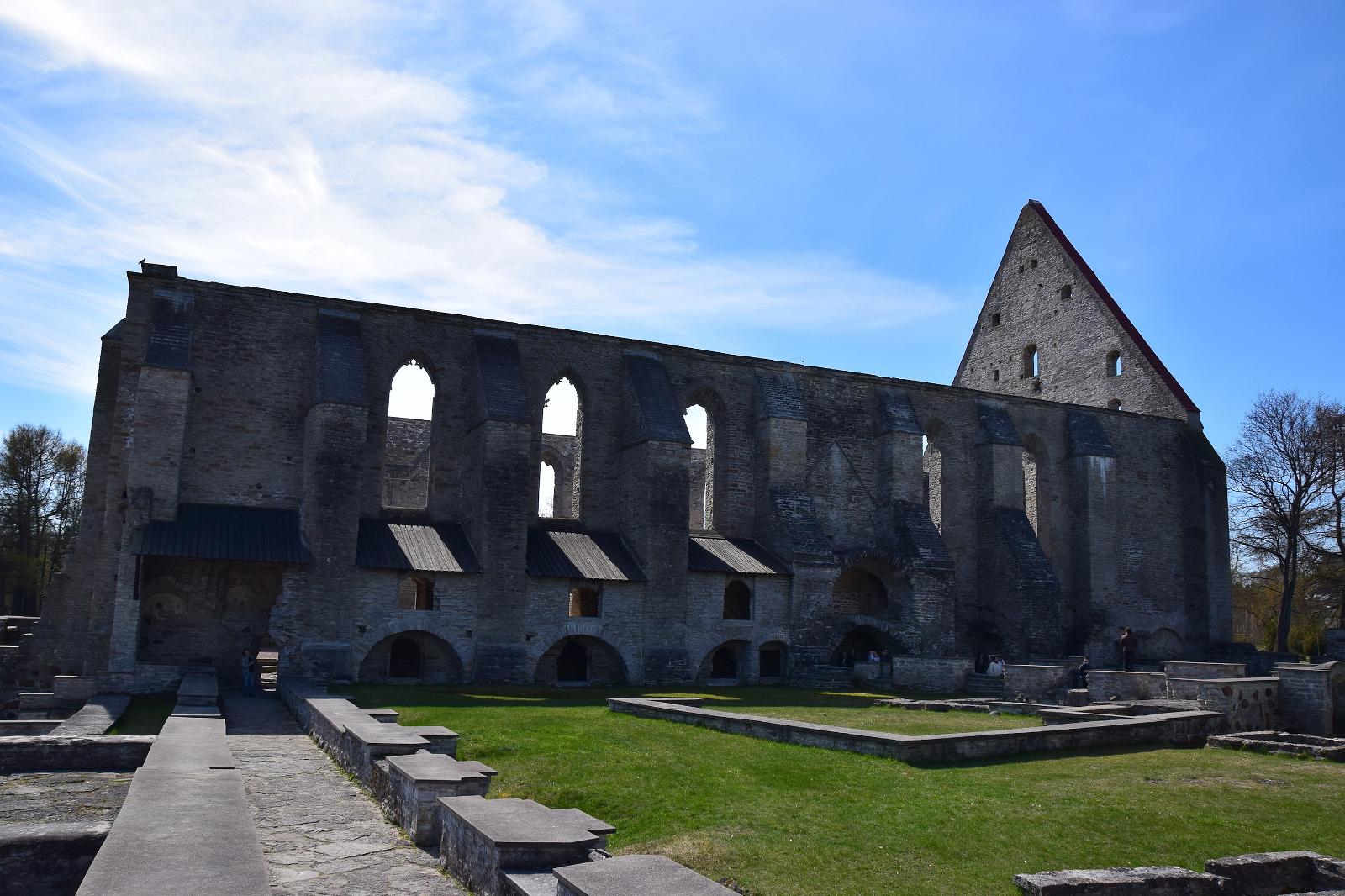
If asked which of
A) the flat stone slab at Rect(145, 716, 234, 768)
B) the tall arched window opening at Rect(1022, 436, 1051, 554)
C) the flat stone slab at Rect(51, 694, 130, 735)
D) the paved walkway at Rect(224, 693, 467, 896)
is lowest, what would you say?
the flat stone slab at Rect(51, 694, 130, 735)

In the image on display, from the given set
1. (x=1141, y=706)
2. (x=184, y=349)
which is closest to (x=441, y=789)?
(x=1141, y=706)

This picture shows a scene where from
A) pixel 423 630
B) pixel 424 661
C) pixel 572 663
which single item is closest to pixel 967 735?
pixel 423 630

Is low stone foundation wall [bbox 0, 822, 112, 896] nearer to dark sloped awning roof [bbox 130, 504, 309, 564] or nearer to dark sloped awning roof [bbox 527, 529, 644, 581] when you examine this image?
dark sloped awning roof [bbox 130, 504, 309, 564]

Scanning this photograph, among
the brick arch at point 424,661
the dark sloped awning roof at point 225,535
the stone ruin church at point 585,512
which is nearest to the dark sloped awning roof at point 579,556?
the stone ruin church at point 585,512

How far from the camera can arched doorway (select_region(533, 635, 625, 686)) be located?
23.9 metres

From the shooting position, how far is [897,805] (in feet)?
28.6

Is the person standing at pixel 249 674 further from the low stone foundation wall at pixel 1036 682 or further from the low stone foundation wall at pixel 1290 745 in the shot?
the low stone foundation wall at pixel 1290 745

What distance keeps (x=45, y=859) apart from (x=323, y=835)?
6.90ft

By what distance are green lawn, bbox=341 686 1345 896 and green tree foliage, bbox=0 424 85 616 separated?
33.9m

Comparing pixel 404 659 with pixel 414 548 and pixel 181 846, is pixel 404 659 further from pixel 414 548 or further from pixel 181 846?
pixel 181 846

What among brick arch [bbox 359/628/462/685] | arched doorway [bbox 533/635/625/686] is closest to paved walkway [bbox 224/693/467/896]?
brick arch [bbox 359/628/462/685]

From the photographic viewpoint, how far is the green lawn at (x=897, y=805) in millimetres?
6996

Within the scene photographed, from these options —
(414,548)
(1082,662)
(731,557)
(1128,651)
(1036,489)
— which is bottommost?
(1082,662)

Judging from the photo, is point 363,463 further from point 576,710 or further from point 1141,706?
point 1141,706
